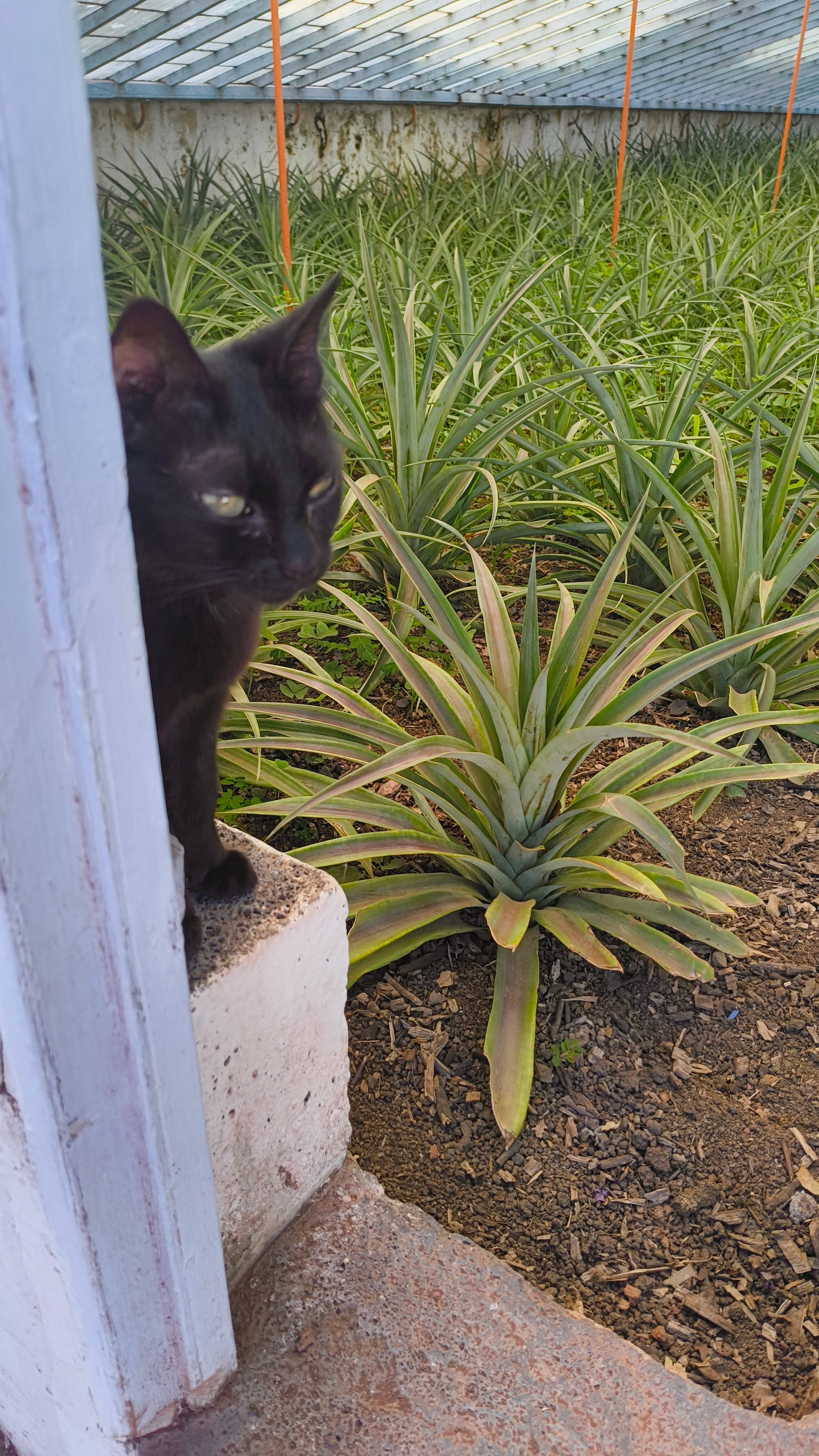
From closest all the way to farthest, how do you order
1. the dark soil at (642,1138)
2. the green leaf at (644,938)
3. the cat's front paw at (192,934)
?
the cat's front paw at (192,934), the dark soil at (642,1138), the green leaf at (644,938)

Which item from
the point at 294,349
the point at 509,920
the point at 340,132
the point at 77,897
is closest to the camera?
the point at 77,897

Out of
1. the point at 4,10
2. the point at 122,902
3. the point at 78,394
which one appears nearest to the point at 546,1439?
the point at 122,902

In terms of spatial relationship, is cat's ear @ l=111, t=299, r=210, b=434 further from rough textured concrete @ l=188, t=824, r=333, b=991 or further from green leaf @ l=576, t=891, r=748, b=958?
green leaf @ l=576, t=891, r=748, b=958

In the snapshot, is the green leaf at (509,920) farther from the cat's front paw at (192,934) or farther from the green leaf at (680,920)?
the cat's front paw at (192,934)

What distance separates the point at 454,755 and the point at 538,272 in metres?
1.29

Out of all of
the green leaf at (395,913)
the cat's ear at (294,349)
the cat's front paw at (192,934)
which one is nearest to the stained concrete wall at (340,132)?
the green leaf at (395,913)

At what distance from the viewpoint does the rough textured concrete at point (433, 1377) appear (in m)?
0.73

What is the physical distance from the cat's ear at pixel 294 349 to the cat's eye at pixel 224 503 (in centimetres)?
9

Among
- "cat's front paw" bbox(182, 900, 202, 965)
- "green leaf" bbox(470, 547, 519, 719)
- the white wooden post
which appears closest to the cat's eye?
the white wooden post

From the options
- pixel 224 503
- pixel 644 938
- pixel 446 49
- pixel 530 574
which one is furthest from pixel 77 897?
pixel 446 49

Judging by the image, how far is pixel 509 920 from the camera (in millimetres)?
1075

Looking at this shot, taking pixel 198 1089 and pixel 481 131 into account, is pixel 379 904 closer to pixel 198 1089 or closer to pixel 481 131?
pixel 198 1089

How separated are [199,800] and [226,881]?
8 centimetres

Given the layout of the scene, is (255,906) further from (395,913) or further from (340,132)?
(340,132)
